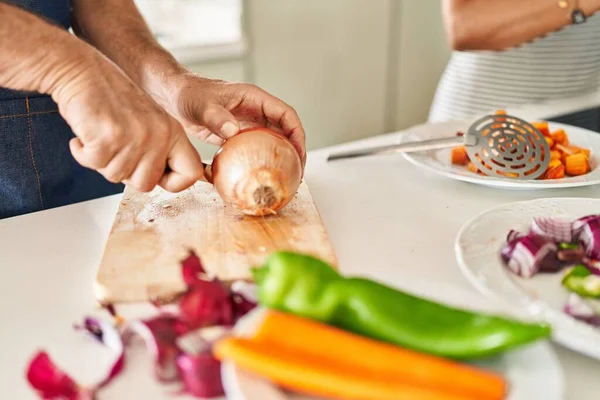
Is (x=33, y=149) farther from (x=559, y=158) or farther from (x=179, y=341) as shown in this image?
(x=559, y=158)

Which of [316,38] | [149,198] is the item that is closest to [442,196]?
[149,198]

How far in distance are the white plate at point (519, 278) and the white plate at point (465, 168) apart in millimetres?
90

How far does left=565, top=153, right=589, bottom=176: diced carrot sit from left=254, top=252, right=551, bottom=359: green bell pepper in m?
0.69

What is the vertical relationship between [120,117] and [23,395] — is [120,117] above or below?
above

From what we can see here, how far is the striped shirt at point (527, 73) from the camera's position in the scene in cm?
190

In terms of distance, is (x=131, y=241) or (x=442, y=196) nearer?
(x=131, y=241)

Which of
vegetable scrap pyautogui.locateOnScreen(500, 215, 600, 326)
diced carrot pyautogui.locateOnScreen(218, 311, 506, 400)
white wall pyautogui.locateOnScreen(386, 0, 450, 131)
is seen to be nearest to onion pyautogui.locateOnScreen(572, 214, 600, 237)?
vegetable scrap pyautogui.locateOnScreen(500, 215, 600, 326)

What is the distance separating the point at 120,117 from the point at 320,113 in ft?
8.93

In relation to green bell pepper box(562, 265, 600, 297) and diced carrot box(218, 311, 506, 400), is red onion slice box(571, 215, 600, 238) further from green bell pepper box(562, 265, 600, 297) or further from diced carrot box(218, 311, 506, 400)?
diced carrot box(218, 311, 506, 400)

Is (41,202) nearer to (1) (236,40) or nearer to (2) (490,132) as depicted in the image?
(2) (490,132)

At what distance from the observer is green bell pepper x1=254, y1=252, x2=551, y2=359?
0.54 metres

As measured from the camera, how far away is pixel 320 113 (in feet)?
11.4

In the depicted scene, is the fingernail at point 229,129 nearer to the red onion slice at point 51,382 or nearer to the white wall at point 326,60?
the red onion slice at point 51,382

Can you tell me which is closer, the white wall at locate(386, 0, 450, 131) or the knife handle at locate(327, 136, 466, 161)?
the knife handle at locate(327, 136, 466, 161)
